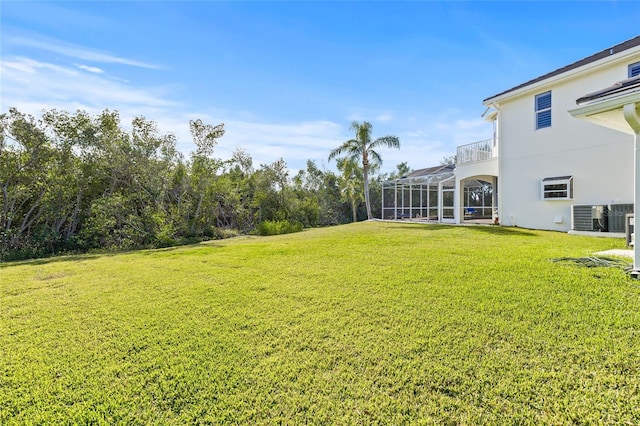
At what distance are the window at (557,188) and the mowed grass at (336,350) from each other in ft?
28.3

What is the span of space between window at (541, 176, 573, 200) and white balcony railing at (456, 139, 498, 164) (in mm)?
3992

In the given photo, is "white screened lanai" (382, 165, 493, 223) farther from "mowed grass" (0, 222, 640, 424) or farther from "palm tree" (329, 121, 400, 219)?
"mowed grass" (0, 222, 640, 424)

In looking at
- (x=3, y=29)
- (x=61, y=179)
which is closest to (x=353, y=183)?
(x=61, y=179)

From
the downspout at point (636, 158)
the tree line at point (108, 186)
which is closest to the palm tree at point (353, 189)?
the tree line at point (108, 186)

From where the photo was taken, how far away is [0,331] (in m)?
4.02

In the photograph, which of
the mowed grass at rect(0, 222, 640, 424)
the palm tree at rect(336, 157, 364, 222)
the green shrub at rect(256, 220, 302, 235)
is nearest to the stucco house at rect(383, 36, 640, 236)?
the mowed grass at rect(0, 222, 640, 424)

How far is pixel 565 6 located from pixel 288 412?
48.8 feet

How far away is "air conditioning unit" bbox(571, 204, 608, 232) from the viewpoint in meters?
10.8

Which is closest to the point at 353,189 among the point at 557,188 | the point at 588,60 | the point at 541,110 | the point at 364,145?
the point at 364,145

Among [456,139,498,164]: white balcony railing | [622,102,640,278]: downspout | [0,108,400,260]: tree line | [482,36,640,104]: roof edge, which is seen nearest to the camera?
Answer: [622,102,640,278]: downspout

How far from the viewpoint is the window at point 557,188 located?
1202 cm

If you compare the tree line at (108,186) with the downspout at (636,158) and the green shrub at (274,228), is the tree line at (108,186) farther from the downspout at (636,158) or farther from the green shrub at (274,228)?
the downspout at (636,158)

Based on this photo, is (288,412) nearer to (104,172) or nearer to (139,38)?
(139,38)

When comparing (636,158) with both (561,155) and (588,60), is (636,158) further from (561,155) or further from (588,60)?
(588,60)
